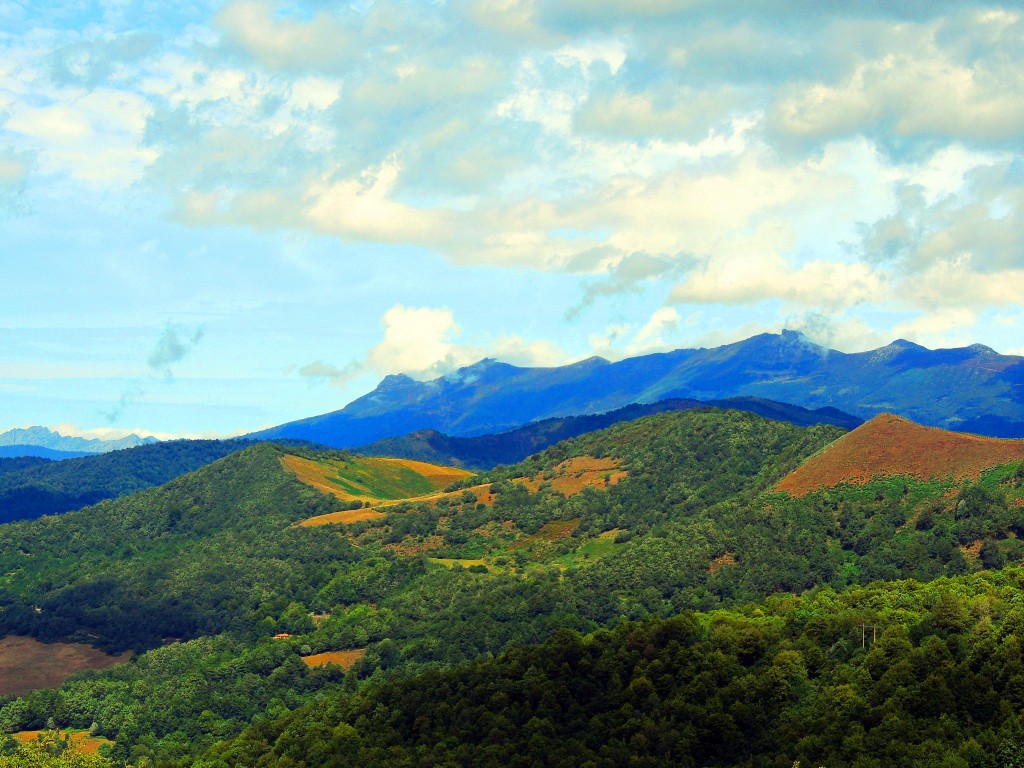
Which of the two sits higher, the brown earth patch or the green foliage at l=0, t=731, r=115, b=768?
the brown earth patch

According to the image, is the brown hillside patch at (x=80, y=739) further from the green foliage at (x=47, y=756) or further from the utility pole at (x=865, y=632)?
the utility pole at (x=865, y=632)

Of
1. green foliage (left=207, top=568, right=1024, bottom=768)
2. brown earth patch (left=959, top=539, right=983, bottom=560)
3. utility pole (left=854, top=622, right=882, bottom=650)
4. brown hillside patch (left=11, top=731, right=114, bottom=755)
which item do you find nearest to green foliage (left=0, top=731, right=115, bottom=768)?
brown hillside patch (left=11, top=731, right=114, bottom=755)

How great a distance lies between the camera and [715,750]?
386 feet

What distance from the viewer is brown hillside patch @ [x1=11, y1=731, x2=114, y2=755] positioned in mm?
180000

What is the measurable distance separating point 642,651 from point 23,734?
117 meters

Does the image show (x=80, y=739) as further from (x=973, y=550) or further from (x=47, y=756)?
(x=973, y=550)

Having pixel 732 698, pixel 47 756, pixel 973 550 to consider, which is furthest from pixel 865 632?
pixel 47 756

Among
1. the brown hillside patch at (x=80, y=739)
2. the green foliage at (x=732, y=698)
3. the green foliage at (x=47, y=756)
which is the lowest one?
the brown hillside patch at (x=80, y=739)

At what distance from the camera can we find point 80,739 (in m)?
187

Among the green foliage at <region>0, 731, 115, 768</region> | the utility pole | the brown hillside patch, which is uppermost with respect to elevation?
the utility pole

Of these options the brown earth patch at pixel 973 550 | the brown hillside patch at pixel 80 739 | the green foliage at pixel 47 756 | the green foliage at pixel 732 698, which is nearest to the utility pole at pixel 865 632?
the green foliage at pixel 732 698

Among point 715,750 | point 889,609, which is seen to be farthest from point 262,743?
point 889,609

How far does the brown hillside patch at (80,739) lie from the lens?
7087 inches

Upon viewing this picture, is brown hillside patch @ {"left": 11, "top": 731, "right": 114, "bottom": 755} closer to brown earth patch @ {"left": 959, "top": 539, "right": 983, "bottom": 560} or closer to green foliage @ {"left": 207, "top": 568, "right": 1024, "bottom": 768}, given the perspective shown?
green foliage @ {"left": 207, "top": 568, "right": 1024, "bottom": 768}
